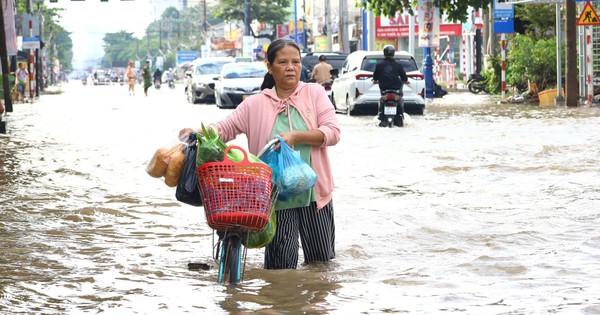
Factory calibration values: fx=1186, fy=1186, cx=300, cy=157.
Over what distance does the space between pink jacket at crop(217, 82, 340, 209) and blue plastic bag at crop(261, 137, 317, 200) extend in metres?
0.38

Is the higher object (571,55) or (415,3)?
(415,3)

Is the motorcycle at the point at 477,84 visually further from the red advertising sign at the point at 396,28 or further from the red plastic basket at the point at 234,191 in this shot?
the red plastic basket at the point at 234,191

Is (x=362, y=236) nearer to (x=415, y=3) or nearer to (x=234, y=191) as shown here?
(x=234, y=191)

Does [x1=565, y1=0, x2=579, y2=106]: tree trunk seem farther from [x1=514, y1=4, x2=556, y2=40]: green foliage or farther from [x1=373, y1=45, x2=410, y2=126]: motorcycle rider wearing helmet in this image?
[x1=373, y1=45, x2=410, y2=126]: motorcycle rider wearing helmet

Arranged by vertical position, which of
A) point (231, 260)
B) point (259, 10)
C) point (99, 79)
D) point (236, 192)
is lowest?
point (231, 260)

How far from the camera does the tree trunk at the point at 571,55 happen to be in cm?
2664

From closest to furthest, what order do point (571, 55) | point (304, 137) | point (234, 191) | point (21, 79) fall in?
point (234, 191), point (304, 137), point (571, 55), point (21, 79)

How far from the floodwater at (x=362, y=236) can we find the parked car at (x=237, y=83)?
14013mm

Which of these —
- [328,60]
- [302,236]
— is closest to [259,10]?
[328,60]

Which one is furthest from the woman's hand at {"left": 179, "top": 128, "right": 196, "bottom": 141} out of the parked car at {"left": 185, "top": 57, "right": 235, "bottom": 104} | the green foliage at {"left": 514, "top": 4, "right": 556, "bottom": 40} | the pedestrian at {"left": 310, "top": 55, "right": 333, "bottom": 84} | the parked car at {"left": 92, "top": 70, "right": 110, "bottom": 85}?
the parked car at {"left": 92, "top": 70, "right": 110, "bottom": 85}

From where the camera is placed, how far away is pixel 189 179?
5.65 m

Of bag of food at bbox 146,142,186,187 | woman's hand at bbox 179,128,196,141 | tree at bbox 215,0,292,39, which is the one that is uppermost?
tree at bbox 215,0,292,39

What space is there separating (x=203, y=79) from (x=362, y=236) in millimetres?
28269

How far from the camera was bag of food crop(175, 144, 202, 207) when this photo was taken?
5652 mm
